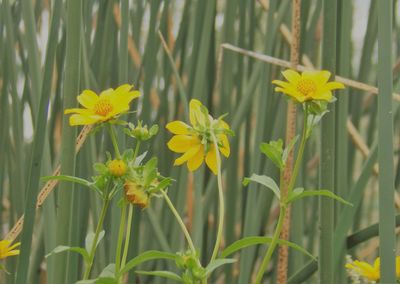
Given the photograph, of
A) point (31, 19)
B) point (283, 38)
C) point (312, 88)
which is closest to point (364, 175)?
point (312, 88)

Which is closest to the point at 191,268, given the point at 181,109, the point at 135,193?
the point at 135,193

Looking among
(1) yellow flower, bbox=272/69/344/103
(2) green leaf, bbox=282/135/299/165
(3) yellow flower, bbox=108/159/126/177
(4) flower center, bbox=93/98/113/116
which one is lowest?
(3) yellow flower, bbox=108/159/126/177

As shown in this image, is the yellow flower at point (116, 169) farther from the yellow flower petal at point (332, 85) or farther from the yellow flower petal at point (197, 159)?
the yellow flower petal at point (332, 85)

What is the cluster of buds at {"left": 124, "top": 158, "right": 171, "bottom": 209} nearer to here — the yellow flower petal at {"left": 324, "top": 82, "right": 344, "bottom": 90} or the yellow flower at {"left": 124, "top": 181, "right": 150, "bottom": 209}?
the yellow flower at {"left": 124, "top": 181, "right": 150, "bottom": 209}

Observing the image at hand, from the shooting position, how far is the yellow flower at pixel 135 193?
59 cm

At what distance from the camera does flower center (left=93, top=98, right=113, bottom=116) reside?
24.5 inches

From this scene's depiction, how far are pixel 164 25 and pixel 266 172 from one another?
0.29 metres

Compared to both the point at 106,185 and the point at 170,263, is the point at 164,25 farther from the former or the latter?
the point at 106,185

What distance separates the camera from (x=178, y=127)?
2.09 feet

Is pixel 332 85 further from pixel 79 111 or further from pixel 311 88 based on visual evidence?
pixel 79 111

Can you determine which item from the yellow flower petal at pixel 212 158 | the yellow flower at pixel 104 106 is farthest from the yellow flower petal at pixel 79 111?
the yellow flower petal at pixel 212 158

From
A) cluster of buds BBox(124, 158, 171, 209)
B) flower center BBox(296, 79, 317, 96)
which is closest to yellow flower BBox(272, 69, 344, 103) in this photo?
flower center BBox(296, 79, 317, 96)

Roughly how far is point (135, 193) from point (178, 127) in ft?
0.26

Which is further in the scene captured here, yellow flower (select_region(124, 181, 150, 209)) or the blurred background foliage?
the blurred background foliage
